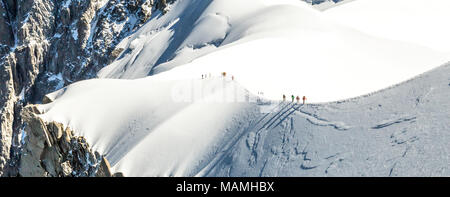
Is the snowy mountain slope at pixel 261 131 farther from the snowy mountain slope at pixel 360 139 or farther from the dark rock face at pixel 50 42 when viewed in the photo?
the dark rock face at pixel 50 42

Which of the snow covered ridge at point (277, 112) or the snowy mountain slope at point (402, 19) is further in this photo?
the snowy mountain slope at point (402, 19)

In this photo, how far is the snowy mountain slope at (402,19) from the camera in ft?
199

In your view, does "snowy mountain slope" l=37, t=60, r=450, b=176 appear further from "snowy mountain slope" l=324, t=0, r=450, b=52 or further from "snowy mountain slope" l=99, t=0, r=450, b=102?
"snowy mountain slope" l=324, t=0, r=450, b=52

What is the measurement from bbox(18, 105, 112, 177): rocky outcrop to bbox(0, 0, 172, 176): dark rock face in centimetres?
5853

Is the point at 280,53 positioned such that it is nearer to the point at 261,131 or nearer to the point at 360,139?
the point at 261,131

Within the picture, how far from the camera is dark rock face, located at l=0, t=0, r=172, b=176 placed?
99.0m

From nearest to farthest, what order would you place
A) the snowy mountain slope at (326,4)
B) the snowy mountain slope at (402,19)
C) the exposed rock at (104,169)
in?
the exposed rock at (104,169) < the snowy mountain slope at (402,19) < the snowy mountain slope at (326,4)

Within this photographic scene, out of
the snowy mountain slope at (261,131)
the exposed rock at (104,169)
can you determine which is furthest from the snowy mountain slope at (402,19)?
the exposed rock at (104,169)

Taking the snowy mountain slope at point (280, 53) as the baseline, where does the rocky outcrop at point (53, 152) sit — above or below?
below

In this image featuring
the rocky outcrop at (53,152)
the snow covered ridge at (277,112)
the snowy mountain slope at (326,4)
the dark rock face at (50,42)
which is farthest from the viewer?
the dark rock face at (50,42)

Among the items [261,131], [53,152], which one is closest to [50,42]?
[53,152]

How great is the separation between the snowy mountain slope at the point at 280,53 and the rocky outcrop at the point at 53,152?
967cm

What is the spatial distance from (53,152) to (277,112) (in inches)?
623

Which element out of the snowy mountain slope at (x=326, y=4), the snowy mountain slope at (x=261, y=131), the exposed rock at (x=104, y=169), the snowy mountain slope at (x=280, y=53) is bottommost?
the exposed rock at (x=104, y=169)
